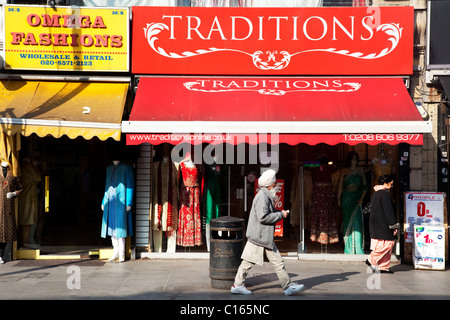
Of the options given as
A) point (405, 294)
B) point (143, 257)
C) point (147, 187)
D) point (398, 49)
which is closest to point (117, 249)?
point (143, 257)

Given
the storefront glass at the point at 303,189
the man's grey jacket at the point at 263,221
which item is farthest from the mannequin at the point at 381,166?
the man's grey jacket at the point at 263,221

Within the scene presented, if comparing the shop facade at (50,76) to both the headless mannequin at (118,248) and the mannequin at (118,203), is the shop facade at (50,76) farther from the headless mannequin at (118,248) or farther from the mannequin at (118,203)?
the headless mannequin at (118,248)

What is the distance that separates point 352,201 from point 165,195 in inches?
143

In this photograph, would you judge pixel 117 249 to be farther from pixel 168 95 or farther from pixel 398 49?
pixel 398 49

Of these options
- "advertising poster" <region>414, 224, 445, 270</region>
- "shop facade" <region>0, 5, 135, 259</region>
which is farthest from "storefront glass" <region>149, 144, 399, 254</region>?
"shop facade" <region>0, 5, 135, 259</region>

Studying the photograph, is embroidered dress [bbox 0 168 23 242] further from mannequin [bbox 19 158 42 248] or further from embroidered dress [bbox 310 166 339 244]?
embroidered dress [bbox 310 166 339 244]

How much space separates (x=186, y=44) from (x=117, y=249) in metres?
4.14

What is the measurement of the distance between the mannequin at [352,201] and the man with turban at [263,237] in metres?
3.45

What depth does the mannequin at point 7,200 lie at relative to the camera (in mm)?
10664

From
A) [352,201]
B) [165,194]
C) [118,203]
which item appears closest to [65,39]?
[118,203]

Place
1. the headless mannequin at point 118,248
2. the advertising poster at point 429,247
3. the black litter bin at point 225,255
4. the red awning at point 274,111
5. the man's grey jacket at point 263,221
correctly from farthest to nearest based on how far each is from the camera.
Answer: the headless mannequin at point 118,248, the advertising poster at point 429,247, the red awning at point 274,111, the black litter bin at point 225,255, the man's grey jacket at point 263,221

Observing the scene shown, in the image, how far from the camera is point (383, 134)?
9.98m

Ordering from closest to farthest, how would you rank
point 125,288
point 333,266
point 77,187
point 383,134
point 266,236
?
point 266,236 → point 125,288 → point 383,134 → point 333,266 → point 77,187

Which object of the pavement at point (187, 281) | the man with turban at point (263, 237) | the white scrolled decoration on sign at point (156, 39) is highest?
the white scrolled decoration on sign at point (156, 39)
